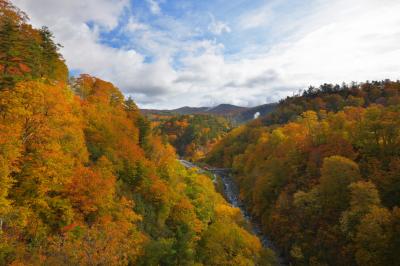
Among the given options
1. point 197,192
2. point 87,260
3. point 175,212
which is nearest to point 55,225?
point 87,260

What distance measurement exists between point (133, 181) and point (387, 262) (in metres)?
40.0

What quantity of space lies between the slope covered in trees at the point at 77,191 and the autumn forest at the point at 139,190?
0.17m

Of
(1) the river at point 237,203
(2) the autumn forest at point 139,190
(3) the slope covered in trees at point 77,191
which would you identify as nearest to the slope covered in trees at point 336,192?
(2) the autumn forest at point 139,190

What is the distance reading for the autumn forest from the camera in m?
27.7

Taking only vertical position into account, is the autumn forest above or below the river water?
above

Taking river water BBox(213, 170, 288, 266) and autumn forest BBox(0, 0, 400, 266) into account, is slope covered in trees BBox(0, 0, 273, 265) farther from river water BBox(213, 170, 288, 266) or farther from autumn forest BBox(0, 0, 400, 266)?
river water BBox(213, 170, 288, 266)

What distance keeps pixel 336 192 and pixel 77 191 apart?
45.4 m

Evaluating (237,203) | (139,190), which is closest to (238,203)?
(237,203)

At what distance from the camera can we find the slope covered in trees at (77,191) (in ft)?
81.3

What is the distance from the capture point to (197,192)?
65062 millimetres

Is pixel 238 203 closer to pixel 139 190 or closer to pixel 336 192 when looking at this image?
pixel 336 192

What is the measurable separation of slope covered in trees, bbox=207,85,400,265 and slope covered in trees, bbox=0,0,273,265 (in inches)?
Answer: 421

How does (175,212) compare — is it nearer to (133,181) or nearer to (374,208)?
(133,181)

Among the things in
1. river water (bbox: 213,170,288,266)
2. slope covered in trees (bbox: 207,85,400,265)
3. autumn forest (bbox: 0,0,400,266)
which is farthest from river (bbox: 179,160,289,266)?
slope covered in trees (bbox: 207,85,400,265)
